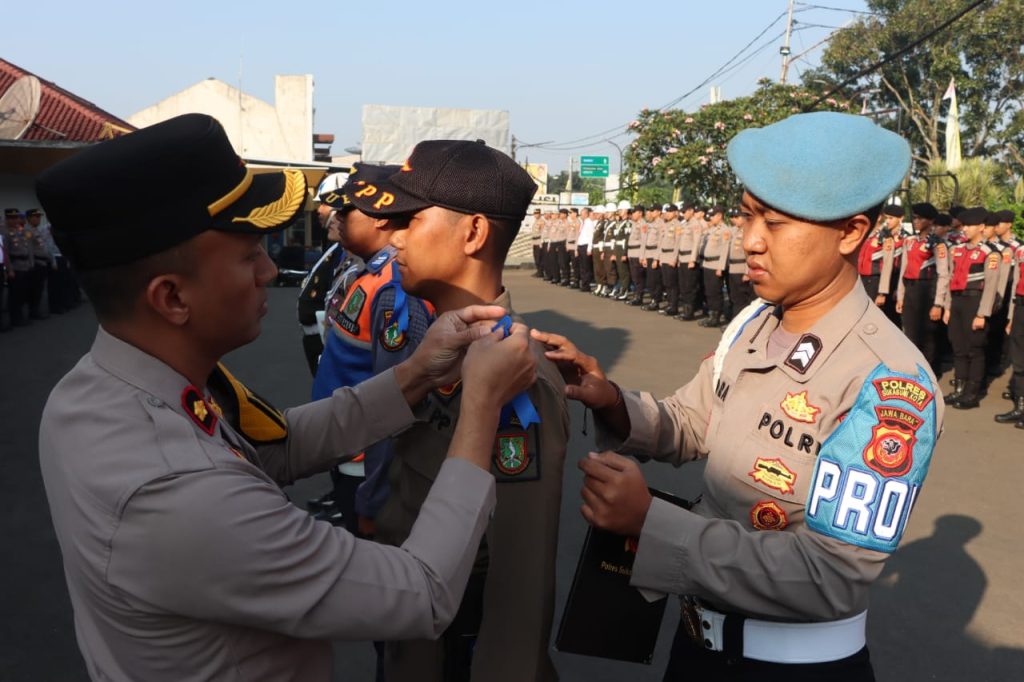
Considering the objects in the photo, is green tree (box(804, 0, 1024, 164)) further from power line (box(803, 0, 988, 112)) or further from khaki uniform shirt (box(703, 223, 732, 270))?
khaki uniform shirt (box(703, 223, 732, 270))

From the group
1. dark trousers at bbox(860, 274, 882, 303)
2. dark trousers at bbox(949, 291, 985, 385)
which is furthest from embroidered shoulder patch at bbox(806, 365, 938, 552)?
dark trousers at bbox(860, 274, 882, 303)

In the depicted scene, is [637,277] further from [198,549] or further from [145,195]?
[198,549]

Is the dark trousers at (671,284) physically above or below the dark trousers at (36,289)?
above

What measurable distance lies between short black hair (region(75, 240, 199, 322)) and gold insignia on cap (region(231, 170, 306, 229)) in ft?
0.33

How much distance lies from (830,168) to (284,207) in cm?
103

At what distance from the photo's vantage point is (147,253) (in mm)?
1328

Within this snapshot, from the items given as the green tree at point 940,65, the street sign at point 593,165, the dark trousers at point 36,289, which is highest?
the green tree at point 940,65

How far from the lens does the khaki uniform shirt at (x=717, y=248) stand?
14.8 meters

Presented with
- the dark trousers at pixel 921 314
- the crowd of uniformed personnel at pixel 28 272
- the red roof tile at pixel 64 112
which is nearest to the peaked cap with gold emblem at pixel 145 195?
the dark trousers at pixel 921 314

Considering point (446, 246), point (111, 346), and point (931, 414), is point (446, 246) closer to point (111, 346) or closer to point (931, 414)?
point (111, 346)

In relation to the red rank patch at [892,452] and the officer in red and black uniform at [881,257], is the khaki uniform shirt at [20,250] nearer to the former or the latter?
the officer in red and black uniform at [881,257]

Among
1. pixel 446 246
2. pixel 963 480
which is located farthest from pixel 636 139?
pixel 446 246

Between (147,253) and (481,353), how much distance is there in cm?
60

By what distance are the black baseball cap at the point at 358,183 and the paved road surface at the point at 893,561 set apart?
205 cm
